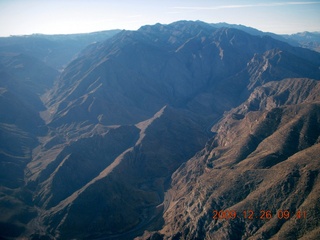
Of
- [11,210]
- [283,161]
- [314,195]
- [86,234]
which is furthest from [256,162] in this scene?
[11,210]

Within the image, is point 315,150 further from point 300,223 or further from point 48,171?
point 48,171

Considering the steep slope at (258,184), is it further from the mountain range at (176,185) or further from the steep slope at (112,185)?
the steep slope at (112,185)

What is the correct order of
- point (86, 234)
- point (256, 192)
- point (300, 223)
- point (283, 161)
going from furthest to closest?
point (86, 234) → point (283, 161) → point (256, 192) → point (300, 223)

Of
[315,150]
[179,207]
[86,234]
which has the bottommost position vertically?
[86,234]
